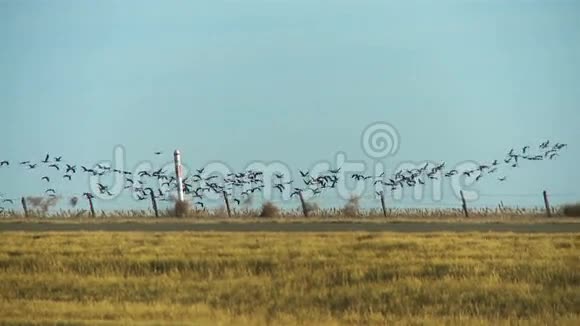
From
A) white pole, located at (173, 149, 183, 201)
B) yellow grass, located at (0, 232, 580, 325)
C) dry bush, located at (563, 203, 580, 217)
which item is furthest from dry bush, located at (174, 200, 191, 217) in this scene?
yellow grass, located at (0, 232, 580, 325)

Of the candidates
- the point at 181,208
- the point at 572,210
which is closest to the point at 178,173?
the point at 181,208

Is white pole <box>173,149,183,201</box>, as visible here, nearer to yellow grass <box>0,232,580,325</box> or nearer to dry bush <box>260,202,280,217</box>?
dry bush <box>260,202,280,217</box>

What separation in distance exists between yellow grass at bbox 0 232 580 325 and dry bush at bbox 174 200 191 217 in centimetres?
1804

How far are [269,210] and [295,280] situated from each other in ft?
77.9

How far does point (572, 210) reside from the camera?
130ft

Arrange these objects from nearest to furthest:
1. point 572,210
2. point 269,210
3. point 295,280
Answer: point 295,280, point 572,210, point 269,210

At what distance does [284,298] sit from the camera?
1742cm

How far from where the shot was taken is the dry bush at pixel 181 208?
43.4m

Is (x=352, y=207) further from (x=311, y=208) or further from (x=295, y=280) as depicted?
(x=295, y=280)

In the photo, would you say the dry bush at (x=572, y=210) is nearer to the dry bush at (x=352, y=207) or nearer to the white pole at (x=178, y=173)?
the dry bush at (x=352, y=207)

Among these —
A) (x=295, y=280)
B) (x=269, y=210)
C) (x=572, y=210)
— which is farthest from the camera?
(x=269, y=210)

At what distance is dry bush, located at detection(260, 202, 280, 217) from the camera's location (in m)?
42.8

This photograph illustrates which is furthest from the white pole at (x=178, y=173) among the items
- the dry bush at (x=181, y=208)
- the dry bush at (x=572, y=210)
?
the dry bush at (x=572, y=210)

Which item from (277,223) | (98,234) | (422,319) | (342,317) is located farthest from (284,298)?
(277,223)
